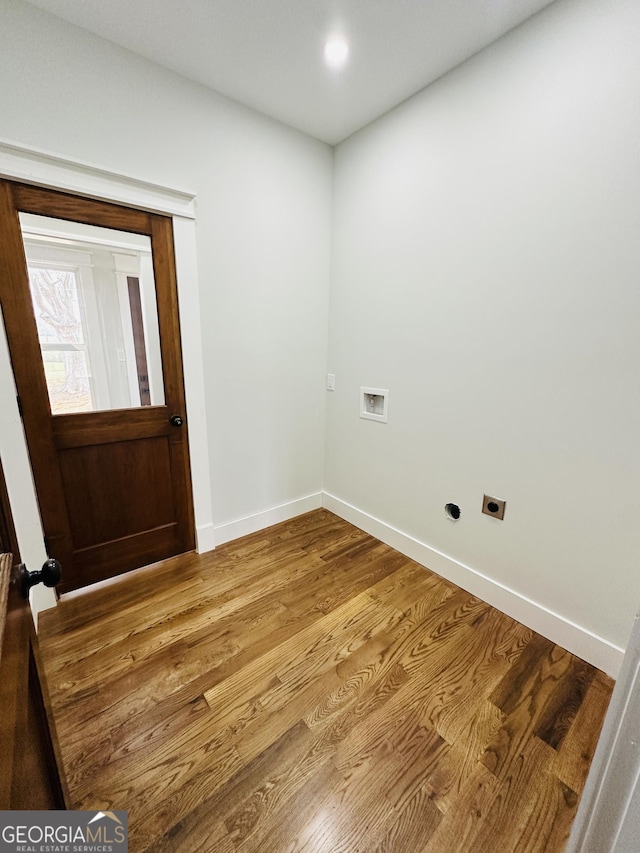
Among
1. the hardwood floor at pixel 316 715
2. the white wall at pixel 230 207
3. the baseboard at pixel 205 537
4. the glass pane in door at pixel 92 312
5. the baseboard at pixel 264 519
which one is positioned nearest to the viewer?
the hardwood floor at pixel 316 715

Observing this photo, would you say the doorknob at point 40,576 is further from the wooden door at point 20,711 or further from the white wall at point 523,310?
the white wall at point 523,310

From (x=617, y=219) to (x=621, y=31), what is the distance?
0.64 meters

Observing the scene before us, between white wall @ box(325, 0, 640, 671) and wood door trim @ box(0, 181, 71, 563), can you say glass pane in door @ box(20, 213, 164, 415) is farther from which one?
white wall @ box(325, 0, 640, 671)

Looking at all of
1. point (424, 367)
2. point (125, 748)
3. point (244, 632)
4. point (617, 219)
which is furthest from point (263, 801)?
point (617, 219)

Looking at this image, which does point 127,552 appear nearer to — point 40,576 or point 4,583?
point 40,576

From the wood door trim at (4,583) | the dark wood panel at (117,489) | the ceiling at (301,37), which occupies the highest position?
the ceiling at (301,37)

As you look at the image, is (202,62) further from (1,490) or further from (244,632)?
(244,632)

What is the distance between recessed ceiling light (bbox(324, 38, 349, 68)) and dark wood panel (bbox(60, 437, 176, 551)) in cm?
212

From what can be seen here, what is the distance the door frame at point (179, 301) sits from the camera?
1446 millimetres

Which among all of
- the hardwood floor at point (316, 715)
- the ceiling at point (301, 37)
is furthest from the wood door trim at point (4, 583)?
the ceiling at point (301, 37)

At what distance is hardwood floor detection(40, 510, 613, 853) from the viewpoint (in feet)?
3.22

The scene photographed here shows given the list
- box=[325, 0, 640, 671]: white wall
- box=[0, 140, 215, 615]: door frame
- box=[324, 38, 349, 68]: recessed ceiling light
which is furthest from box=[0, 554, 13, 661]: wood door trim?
box=[324, 38, 349, 68]: recessed ceiling light

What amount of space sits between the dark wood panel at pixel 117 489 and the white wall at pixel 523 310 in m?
1.49

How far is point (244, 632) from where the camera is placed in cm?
161
